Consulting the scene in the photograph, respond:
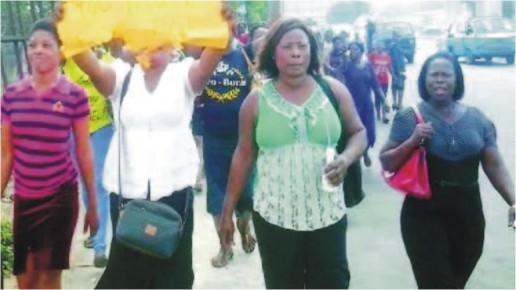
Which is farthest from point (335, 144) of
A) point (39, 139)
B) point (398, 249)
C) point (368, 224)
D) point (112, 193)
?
point (368, 224)

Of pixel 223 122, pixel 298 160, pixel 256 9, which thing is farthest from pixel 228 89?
pixel 256 9

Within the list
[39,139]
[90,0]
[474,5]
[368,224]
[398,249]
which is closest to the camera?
[90,0]

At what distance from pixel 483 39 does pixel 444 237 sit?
73.2 ft

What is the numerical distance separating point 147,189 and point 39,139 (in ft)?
2.18

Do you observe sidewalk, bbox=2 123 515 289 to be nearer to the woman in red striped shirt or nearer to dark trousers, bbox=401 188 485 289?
the woman in red striped shirt

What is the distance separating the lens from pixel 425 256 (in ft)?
12.3

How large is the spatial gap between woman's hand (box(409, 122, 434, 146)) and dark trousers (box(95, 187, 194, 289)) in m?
1.10

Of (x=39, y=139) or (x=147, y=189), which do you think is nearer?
(x=147, y=189)

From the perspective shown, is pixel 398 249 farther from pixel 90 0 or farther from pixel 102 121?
pixel 90 0

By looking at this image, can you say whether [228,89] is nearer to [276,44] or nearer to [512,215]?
[276,44]

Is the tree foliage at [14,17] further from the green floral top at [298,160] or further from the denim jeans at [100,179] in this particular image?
the green floral top at [298,160]

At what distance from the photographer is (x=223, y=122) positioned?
514 cm

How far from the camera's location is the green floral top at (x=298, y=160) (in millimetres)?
3338

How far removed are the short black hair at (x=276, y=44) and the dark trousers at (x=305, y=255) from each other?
0.68 meters
